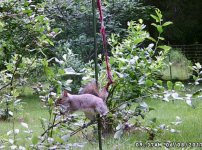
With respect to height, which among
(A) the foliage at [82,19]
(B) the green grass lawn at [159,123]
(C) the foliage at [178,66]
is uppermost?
(A) the foliage at [82,19]

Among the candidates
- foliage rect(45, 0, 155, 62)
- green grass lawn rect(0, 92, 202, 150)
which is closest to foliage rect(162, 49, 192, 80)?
foliage rect(45, 0, 155, 62)

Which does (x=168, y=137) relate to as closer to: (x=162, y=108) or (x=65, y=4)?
(x=162, y=108)

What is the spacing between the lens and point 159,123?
13.6 ft

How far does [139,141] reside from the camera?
394cm

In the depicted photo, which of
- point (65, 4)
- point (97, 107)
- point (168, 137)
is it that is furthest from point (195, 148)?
point (65, 4)

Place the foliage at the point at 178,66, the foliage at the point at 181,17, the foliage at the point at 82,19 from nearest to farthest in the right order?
the foliage at the point at 82,19 < the foliage at the point at 178,66 < the foliage at the point at 181,17

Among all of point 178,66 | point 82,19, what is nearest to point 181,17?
point 178,66

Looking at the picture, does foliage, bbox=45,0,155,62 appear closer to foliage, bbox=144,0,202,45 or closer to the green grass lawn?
the green grass lawn

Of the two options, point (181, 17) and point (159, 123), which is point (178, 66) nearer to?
point (181, 17)

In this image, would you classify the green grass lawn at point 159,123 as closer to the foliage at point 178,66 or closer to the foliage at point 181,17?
the foliage at point 178,66

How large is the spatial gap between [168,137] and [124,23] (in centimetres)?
515

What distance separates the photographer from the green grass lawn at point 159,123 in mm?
3691

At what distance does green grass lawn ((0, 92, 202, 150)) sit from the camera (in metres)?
3.69

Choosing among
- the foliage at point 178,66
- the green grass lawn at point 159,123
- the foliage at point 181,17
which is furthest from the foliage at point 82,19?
the foliage at point 181,17
